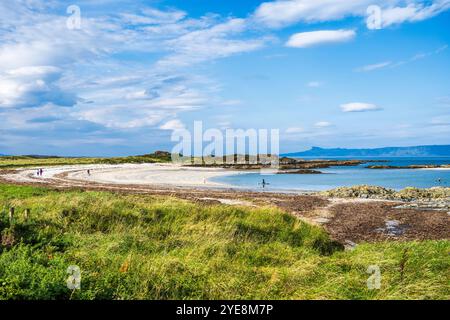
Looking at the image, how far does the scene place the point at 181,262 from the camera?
34.3 ft

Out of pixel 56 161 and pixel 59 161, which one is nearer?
pixel 56 161

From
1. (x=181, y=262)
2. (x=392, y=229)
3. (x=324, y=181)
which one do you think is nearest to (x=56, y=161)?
(x=324, y=181)

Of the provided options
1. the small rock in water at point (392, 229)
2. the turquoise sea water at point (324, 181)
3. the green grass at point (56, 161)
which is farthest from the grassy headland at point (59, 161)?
the small rock in water at point (392, 229)

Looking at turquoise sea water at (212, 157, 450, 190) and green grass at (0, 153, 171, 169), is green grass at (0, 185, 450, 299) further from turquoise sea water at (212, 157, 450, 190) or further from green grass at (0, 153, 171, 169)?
green grass at (0, 153, 171, 169)

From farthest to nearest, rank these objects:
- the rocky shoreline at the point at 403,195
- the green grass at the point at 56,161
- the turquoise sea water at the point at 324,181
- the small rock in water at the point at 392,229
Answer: the green grass at the point at 56,161 < the turquoise sea water at the point at 324,181 < the rocky shoreline at the point at 403,195 < the small rock in water at the point at 392,229

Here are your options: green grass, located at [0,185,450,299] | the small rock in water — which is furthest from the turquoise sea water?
green grass, located at [0,185,450,299]

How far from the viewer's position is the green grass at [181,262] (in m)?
8.69

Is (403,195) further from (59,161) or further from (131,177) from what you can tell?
(59,161)

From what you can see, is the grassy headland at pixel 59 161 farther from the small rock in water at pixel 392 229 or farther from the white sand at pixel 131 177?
the small rock in water at pixel 392 229

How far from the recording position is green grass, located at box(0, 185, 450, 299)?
28.5ft

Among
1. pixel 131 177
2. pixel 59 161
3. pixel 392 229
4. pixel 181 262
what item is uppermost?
pixel 59 161

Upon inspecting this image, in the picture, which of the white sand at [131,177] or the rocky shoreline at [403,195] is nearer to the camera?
the rocky shoreline at [403,195]
